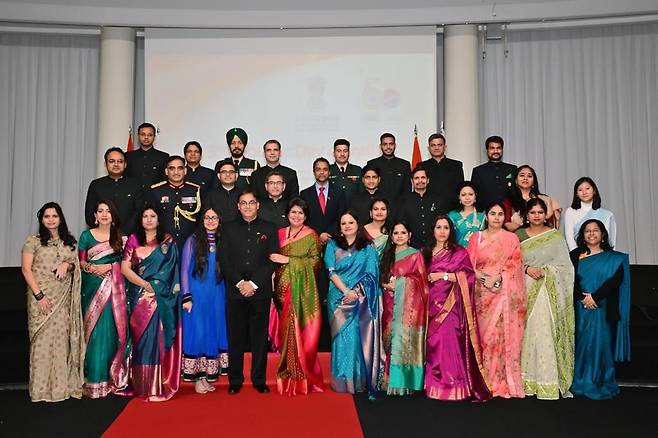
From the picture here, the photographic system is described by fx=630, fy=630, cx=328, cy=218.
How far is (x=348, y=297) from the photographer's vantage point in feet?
15.1

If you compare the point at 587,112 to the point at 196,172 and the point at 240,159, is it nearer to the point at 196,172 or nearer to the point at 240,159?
the point at 240,159

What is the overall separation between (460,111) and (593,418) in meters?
4.31

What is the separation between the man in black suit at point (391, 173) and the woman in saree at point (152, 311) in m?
2.29

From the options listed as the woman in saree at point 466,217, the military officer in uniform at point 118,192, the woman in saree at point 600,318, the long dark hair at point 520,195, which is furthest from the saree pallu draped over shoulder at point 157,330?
the woman in saree at point 600,318

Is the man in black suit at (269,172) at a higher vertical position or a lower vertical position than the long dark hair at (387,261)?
higher

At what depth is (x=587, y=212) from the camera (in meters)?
5.35

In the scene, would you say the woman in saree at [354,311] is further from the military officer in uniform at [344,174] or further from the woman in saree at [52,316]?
the woman in saree at [52,316]

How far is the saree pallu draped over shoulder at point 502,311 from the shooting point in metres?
4.61

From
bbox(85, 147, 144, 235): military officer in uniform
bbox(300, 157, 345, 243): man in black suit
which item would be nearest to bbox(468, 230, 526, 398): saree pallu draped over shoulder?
bbox(300, 157, 345, 243): man in black suit

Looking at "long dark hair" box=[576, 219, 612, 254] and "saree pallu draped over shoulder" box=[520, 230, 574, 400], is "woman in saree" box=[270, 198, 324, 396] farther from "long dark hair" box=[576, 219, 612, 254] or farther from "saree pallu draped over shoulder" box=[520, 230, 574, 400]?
"long dark hair" box=[576, 219, 612, 254]

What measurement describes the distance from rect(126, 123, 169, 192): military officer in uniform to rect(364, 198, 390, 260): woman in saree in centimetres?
213

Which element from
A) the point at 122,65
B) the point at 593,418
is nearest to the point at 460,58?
the point at 122,65

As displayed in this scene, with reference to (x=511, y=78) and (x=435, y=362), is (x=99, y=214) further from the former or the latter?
(x=511, y=78)

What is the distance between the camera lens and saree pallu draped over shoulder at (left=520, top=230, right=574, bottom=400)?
15.1 feet
